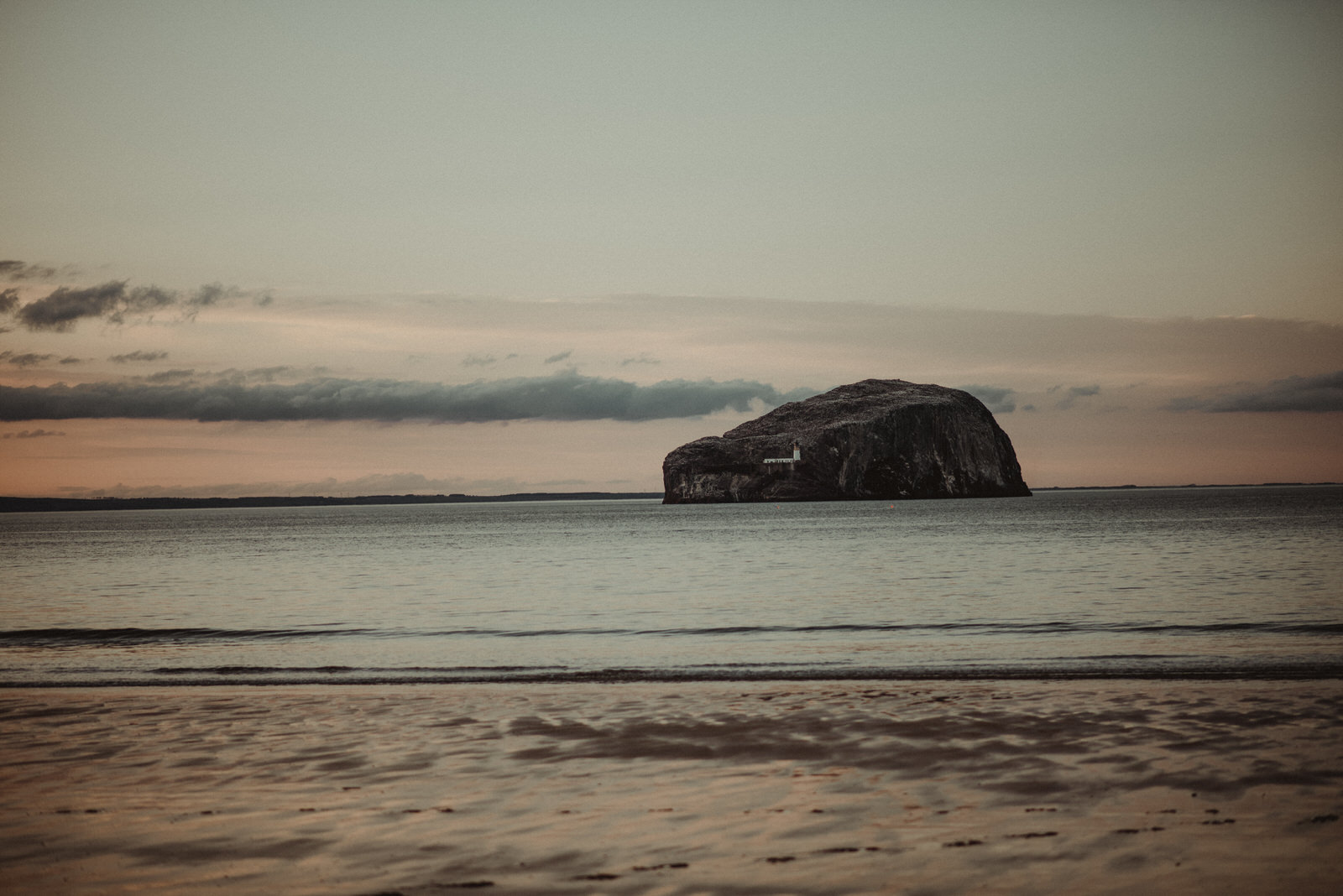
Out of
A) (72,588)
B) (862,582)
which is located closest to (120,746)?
(862,582)

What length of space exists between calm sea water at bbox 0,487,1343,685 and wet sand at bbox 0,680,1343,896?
5.47 metres

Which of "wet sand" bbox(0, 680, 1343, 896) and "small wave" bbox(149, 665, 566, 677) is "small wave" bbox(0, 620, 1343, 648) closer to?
"small wave" bbox(149, 665, 566, 677)

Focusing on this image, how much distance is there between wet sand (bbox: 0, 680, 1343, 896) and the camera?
6.96 meters

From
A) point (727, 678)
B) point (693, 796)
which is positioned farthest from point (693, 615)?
point (693, 796)

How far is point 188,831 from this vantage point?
324 inches

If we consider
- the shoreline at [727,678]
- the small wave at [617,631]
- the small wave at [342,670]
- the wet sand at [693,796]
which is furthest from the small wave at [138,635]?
the wet sand at [693,796]

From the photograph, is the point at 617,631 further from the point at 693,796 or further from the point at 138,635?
the point at 693,796

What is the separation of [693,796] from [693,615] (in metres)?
22.8

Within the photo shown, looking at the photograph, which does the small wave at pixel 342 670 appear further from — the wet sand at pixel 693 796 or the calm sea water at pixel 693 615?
the wet sand at pixel 693 796

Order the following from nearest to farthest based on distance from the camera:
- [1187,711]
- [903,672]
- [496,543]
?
[1187,711]
[903,672]
[496,543]

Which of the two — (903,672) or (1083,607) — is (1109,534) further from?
(903,672)

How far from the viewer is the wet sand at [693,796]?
274 inches

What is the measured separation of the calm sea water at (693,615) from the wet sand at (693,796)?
547 cm

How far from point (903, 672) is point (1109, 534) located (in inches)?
2755
